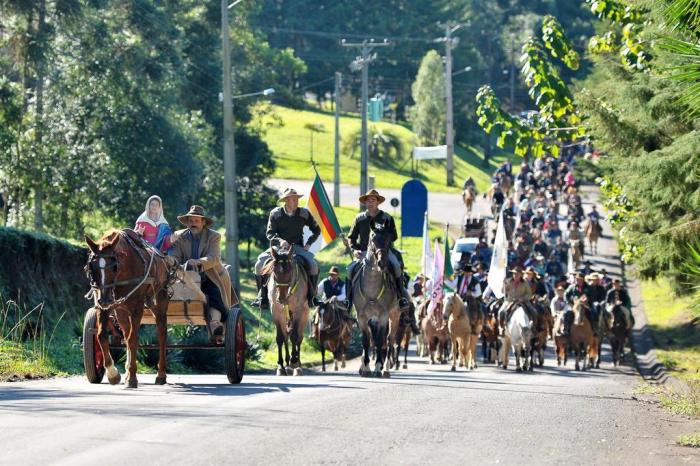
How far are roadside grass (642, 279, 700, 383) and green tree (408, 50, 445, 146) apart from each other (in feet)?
127

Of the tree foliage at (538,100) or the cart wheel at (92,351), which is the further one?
the tree foliage at (538,100)

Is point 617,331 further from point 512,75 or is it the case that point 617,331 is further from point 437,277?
point 512,75

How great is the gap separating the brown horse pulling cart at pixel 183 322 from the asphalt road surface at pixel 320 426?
34 centimetres

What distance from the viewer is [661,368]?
108 feet

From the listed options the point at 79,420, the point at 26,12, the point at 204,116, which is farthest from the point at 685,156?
the point at 204,116

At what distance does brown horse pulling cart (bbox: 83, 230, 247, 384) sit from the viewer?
56.4ft

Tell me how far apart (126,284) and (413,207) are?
1073 inches

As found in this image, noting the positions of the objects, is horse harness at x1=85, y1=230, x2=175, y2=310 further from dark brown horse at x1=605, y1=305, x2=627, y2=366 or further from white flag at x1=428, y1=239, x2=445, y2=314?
dark brown horse at x1=605, y1=305, x2=627, y2=366

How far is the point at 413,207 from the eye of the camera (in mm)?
43125

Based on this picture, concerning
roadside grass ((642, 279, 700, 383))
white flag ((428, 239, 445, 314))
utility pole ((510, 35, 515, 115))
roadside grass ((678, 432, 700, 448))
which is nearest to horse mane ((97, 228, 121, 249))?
roadside grass ((678, 432, 700, 448))

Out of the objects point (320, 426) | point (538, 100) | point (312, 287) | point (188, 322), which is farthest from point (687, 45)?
point (538, 100)

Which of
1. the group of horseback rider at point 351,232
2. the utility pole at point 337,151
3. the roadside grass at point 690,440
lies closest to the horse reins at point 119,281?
the group of horseback rider at point 351,232

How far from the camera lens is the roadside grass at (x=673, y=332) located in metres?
32.6

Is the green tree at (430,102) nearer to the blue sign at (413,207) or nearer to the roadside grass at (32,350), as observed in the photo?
the blue sign at (413,207)
